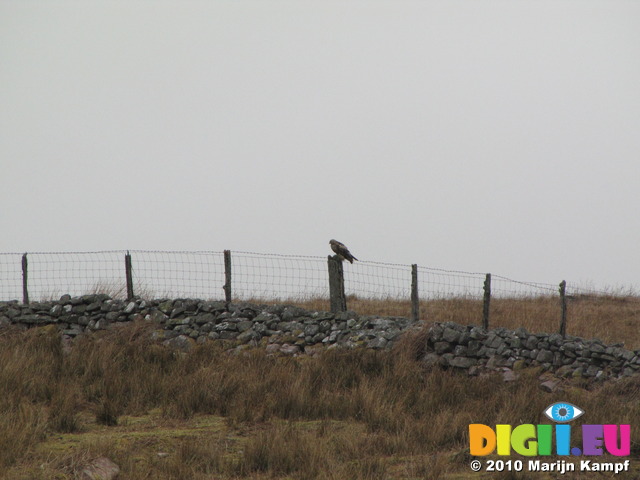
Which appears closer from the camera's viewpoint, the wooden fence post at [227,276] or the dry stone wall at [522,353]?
the dry stone wall at [522,353]

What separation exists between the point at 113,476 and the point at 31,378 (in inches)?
156

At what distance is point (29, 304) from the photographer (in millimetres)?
14914

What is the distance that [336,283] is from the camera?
14.4 metres

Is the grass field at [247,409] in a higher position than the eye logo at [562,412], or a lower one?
higher

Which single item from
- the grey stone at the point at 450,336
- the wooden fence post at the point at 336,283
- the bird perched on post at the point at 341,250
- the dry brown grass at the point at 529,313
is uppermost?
the bird perched on post at the point at 341,250

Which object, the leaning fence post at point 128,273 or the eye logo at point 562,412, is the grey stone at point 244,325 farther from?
the eye logo at point 562,412

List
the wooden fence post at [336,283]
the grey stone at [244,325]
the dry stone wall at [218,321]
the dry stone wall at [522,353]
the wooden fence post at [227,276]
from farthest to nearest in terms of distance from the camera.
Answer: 1. the wooden fence post at [227,276]
2. the wooden fence post at [336,283]
3. the grey stone at [244,325]
4. the dry stone wall at [218,321]
5. the dry stone wall at [522,353]

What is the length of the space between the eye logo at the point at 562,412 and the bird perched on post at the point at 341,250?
221 inches

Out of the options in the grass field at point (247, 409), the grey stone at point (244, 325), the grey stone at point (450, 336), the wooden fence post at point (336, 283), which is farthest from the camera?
the wooden fence post at point (336, 283)

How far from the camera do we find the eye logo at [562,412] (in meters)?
9.33

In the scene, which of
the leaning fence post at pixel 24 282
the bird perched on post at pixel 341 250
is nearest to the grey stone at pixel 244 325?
the bird perched on post at pixel 341 250

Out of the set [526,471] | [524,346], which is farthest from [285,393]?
[524,346]

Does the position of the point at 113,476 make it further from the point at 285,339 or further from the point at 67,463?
the point at 285,339

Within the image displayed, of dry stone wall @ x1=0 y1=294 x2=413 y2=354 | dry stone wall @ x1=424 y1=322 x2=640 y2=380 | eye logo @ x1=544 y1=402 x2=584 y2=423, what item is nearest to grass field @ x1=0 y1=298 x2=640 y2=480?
eye logo @ x1=544 y1=402 x2=584 y2=423
